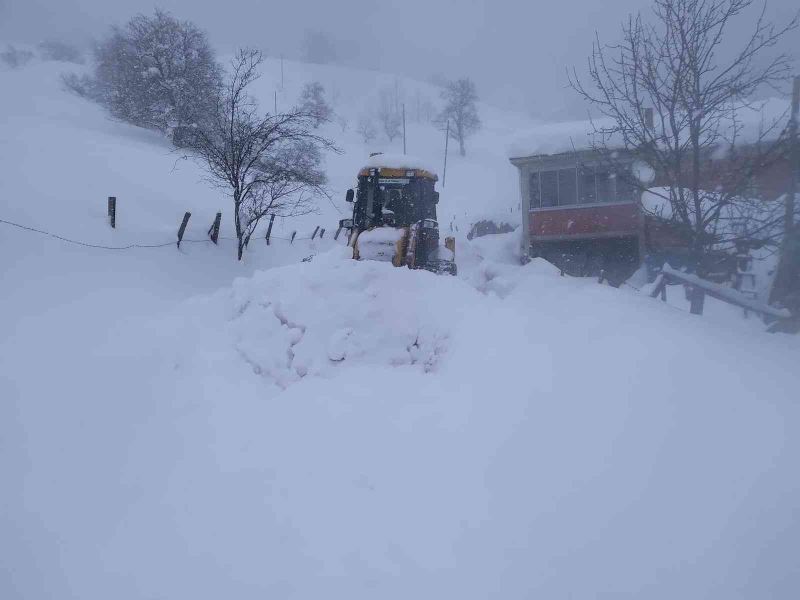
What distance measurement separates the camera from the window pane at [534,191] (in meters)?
15.0

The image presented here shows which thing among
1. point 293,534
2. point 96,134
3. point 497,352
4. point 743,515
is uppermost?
point 96,134

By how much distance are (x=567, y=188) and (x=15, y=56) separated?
2669 inches

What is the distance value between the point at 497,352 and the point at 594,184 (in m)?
12.3

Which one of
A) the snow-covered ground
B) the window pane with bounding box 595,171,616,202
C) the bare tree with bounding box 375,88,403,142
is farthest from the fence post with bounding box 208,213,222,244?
the bare tree with bounding box 375,88,403,142

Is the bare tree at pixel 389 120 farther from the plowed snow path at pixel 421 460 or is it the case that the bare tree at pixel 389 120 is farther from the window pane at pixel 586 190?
the plowed snow path at pixel 421 460

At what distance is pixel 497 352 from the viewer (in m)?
4.02

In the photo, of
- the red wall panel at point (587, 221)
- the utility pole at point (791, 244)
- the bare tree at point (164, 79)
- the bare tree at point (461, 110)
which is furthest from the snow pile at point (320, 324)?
the bare tree at point (461, 110)

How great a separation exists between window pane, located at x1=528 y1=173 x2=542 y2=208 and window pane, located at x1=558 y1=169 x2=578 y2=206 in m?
0.71

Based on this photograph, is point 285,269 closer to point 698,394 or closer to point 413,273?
point 413,273

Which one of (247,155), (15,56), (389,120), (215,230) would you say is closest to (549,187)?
(247,155)

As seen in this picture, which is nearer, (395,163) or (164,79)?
(395,163)

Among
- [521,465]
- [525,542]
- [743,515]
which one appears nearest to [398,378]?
[521,465]

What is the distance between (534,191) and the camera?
15.1 meters

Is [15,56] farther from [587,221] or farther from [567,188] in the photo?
[587,221]
